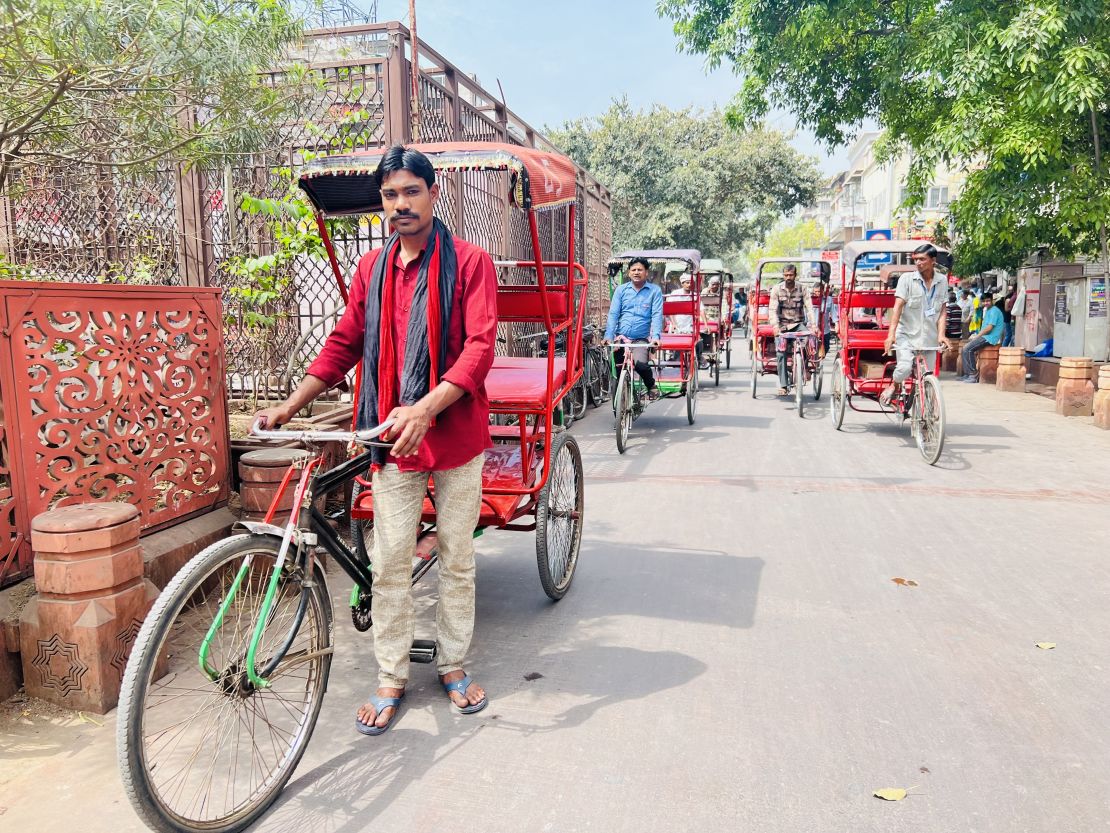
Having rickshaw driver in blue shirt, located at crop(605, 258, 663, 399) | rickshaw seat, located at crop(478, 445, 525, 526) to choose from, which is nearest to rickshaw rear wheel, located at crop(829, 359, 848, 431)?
rickshaw driver in blue shirt, located at crop(605, 258, 663, 399)

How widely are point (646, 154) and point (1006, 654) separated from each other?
94.8ft

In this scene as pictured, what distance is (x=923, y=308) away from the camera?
8531 millimetres

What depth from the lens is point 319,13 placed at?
16.9ft

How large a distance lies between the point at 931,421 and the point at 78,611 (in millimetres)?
7251

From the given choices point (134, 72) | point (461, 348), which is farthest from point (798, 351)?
point (461, 348)

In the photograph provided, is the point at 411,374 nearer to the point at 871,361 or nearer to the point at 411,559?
the point at 411,559

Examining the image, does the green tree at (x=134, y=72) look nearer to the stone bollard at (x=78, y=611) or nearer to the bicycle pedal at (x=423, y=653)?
the stone bollard at (x=78, y=611)

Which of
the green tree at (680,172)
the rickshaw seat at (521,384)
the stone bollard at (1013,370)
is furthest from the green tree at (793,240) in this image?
the rickshaw seat at (521,384)

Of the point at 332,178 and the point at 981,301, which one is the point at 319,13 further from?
the point at 981,301

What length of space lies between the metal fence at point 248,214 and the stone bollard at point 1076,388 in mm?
8049

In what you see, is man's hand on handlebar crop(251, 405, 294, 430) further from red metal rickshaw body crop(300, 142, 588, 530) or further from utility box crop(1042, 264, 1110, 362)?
utility box crop(1042, 264, 1110, 362)

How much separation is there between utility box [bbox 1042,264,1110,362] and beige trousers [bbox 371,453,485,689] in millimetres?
13722

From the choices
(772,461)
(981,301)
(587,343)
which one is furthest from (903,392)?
(981,301)

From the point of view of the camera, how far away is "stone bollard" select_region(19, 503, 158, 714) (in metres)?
3.26
